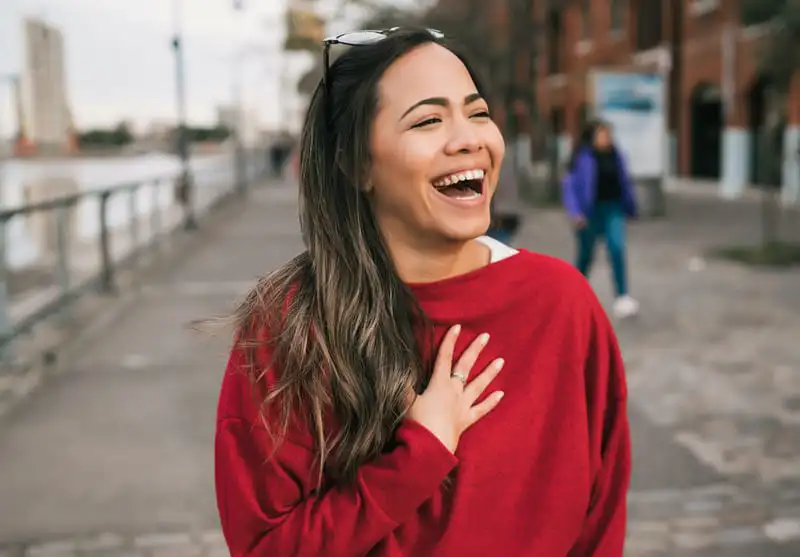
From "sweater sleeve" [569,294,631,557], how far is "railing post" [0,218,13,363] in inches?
252

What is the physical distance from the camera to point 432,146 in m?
1.54

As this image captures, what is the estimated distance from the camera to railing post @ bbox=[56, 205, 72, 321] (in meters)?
9.29

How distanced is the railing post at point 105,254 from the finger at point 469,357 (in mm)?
10125

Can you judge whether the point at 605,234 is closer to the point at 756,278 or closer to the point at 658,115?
the point at 756,278

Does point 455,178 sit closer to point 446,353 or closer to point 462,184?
point 462,184

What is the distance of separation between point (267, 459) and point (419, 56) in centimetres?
64

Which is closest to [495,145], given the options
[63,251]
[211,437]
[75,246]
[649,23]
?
[211,437]

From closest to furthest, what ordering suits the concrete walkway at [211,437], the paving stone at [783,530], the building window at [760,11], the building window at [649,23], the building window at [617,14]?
the paving stone at [783,530]
the concrete walkway at [211,437]
the building window at [760,11]
the building window at [649,23]
the building window at [617,14]

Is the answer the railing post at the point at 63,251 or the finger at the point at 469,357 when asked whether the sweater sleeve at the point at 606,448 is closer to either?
the finger at the point at 469,357

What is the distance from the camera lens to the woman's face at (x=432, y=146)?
1.54m

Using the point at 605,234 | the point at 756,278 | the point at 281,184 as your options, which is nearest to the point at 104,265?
the point at 605,234

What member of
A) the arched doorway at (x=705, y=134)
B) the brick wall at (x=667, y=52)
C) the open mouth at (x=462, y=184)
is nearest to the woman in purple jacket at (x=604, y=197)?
the open mouth at (x=462, y=184)

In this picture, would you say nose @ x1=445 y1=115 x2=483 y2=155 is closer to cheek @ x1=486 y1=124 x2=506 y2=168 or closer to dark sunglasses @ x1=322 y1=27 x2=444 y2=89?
cheek @ x1=486 y1=124 x2=506 y2=168

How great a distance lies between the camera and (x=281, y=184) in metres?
44.9
